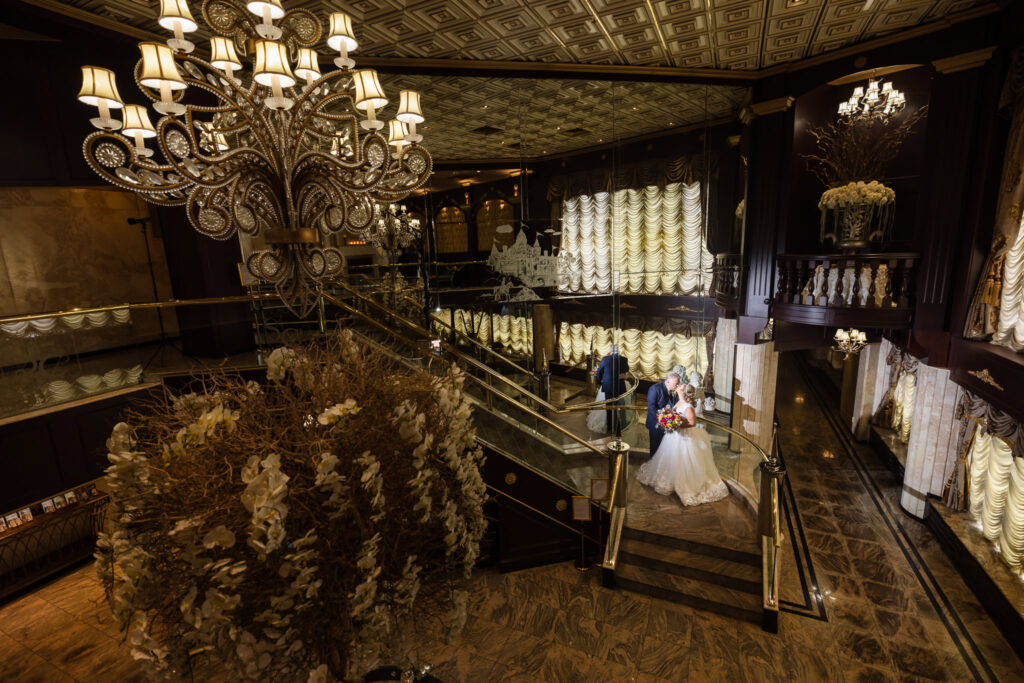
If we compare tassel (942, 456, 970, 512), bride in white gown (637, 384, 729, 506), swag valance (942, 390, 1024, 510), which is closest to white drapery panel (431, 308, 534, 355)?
bride in white gown (637, 384, 729, 506)

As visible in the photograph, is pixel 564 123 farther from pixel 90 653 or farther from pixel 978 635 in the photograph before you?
pixel 90 653

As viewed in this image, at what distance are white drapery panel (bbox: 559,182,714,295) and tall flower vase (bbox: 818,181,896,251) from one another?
6.03 feet

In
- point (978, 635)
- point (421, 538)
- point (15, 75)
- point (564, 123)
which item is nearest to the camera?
point (421, 538)

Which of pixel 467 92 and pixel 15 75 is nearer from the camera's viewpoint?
pixel 15 75

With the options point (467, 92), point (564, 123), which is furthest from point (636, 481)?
point (467, 92)

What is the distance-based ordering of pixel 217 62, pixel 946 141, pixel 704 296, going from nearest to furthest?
pixel 217 62, pixel 946 141, pixel 704 296

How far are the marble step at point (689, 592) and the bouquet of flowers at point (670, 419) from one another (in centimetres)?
182

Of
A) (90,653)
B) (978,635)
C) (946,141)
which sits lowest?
(978,635)

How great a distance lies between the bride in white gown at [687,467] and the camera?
5.73m

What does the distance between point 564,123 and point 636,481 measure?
210 inches

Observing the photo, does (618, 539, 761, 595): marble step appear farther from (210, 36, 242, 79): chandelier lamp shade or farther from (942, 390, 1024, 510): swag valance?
(210, 36, 242, 79): chandelier lamp shade

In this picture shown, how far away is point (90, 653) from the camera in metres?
3.99

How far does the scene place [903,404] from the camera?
25.7 feet

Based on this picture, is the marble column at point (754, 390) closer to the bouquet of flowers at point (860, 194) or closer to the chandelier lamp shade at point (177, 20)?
the bouquet of flowers at point (860, 194)
